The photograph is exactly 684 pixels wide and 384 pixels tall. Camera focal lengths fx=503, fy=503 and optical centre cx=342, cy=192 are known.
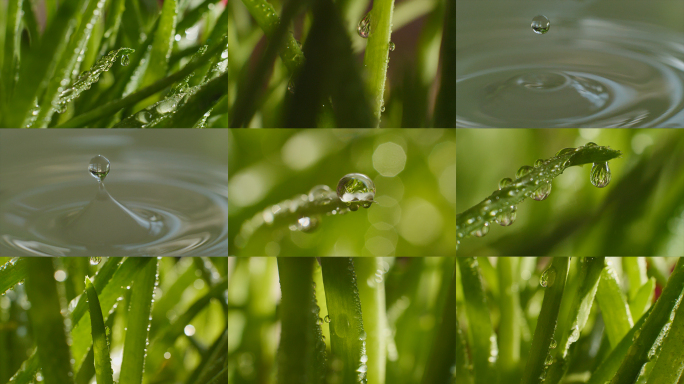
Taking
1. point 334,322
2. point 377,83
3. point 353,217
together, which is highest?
point 377,83

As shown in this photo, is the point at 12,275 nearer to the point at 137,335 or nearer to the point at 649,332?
the point at 137,335

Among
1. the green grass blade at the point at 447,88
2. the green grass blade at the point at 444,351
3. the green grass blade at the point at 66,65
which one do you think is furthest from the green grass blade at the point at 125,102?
the green grass blade at the point at 444,351

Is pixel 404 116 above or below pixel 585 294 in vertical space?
above

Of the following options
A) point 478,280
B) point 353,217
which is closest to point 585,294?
point 478,280

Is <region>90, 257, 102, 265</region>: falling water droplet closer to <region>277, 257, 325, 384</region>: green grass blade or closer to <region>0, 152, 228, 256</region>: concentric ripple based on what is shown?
<region>0, 152, 228, 256</region>: concentric ripple

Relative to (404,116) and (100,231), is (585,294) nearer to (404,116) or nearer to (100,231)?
(404,116)

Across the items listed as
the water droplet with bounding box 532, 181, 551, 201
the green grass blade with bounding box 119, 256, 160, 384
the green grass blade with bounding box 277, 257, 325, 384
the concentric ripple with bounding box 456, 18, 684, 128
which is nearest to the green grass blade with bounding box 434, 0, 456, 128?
the concentric ripple with bounding box 456, 18, 684, 128

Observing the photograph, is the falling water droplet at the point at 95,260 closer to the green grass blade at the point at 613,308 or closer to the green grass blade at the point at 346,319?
the green grass blade at the point at 346,319
